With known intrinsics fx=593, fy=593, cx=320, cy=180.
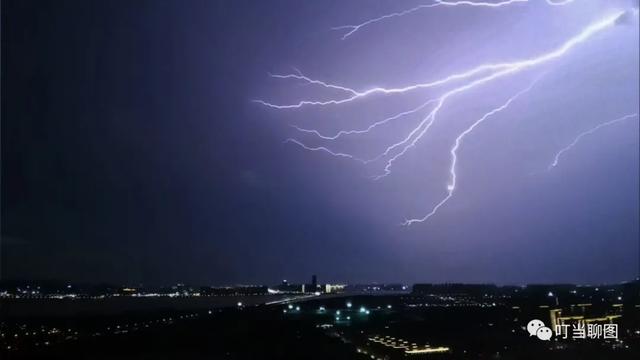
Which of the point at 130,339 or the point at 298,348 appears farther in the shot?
the point at 130,339

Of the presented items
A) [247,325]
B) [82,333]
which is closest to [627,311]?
[247,325]

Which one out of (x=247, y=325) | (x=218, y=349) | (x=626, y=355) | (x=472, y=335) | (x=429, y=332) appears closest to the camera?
(x=626, y=355)

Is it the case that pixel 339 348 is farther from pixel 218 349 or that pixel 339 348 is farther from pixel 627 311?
pixel 627 311

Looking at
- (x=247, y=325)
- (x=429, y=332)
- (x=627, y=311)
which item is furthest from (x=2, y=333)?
(x=627, y=311)

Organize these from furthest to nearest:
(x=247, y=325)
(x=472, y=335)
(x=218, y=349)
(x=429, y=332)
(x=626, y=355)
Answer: (x=247, y=325)
(x=429, y=332)
(x=472, y=335)
(x=218, y=349)
(x=626, y=355)

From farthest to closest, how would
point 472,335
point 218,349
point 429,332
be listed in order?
1. point 429,332
2. point 472,335
3. point 218,349

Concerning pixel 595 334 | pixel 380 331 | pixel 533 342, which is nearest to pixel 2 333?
pixel 380 331

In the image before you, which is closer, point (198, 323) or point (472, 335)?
point (472, 335)

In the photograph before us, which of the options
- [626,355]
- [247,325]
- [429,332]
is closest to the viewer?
[626,355]

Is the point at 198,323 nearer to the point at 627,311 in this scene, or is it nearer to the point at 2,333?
the point at 2,333
